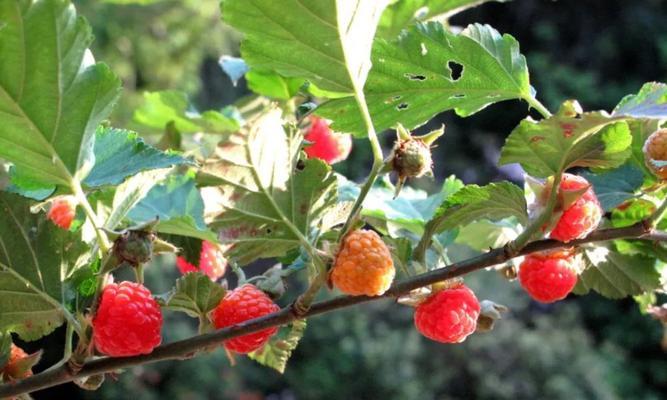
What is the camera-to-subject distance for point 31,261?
507 mm

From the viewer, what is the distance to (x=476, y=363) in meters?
4.02

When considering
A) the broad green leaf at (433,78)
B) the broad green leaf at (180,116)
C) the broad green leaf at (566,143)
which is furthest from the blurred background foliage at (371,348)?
the broad green leaf at (566,143)

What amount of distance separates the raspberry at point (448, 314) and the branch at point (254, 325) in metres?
0.04

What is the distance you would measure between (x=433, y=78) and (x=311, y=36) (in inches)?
4.8

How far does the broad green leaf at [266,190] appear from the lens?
0.48 meters

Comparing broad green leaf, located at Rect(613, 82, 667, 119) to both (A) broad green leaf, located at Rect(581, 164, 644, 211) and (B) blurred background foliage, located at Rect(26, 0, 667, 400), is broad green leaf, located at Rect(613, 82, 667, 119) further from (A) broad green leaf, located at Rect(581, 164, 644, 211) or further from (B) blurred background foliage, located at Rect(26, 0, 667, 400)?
(B) blurred background foliage, located at Rect(26, 0, 667, 400)

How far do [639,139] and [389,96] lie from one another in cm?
17

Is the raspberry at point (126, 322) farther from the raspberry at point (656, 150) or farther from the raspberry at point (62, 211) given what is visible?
the raspberry at point (656, 150)

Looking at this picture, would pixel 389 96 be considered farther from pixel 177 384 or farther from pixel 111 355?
pixel 177 384

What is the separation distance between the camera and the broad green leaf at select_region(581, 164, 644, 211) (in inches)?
23.1

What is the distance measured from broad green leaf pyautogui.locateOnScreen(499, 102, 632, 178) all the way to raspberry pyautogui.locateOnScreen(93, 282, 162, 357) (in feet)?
0.76

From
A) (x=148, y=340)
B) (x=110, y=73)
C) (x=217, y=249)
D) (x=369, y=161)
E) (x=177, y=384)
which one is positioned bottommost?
(x=369, y=161)

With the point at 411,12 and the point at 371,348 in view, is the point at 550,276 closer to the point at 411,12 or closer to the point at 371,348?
the point at 411,12

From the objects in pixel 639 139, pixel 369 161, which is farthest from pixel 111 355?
pixel 369 161
